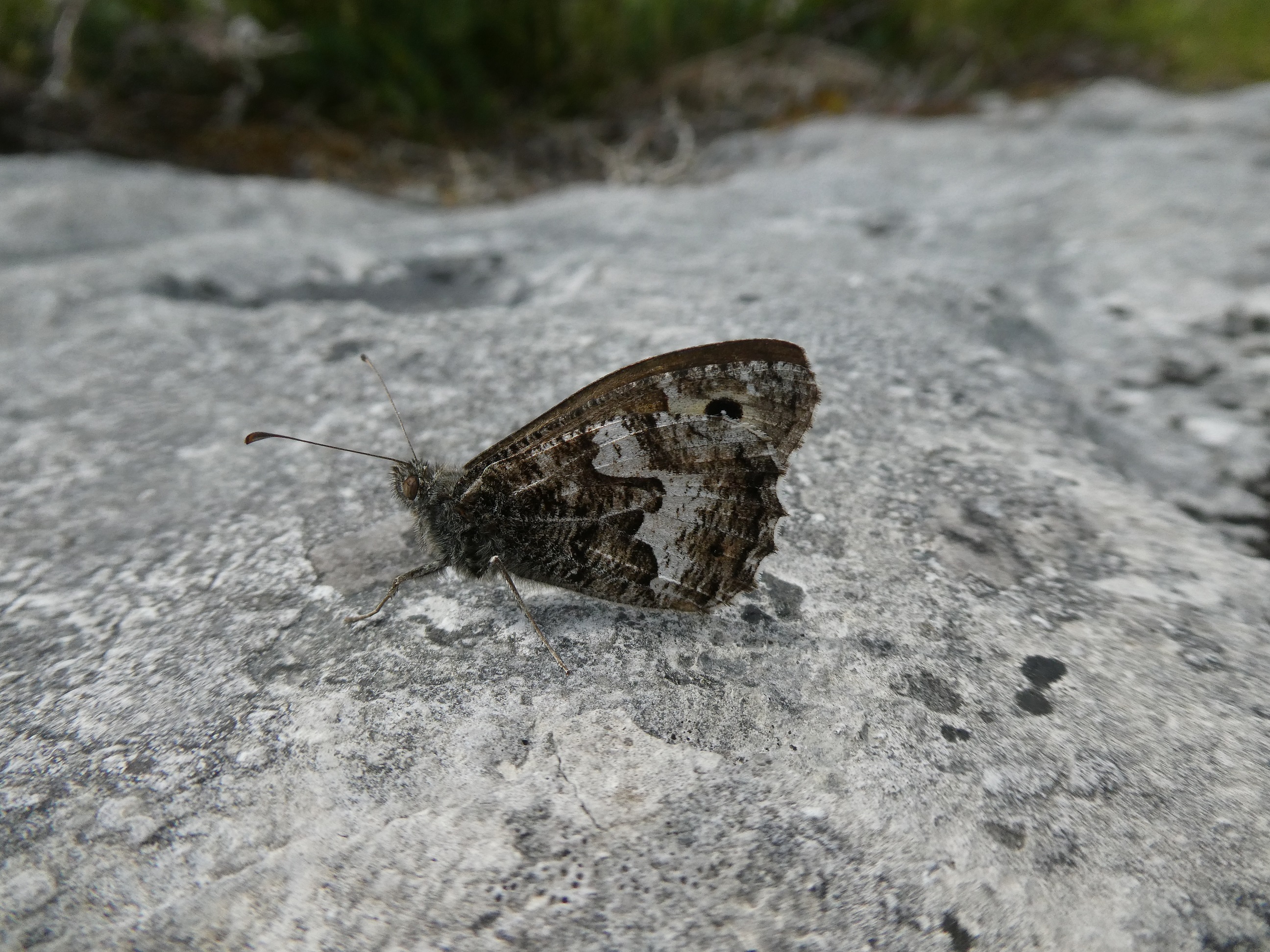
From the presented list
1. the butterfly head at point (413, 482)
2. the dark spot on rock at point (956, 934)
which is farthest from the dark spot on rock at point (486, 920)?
the butterfly head at point (413, 482)

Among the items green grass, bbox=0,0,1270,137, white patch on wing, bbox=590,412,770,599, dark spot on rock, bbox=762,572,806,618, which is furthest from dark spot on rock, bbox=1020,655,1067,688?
green grass, bbox=0,0,1270,137

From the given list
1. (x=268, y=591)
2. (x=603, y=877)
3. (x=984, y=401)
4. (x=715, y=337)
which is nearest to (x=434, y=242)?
(x=715, y=337)

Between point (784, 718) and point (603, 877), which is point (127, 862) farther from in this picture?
point (784, 718)

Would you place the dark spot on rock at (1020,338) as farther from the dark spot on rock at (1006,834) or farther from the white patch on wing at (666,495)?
the dark spot on rock at (1006,834)

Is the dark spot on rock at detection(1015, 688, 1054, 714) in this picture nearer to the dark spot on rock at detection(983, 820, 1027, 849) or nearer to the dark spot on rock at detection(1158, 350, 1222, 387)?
the dark spot on rock at detection(983, 820, 1027, 849)

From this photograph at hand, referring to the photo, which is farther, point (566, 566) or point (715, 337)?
point (715, 337)

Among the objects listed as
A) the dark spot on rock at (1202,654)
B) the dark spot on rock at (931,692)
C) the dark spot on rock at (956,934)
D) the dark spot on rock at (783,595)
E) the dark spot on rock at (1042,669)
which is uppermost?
the dark spot on rock at (1202,654)

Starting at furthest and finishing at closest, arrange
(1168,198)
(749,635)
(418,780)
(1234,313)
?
(1168,198)
(1234,313)
(749,635)
(418,780)

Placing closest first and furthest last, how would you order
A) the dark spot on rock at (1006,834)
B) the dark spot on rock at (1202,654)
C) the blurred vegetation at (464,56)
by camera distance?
1. the dark spot on rock at (1006,834)
2. the dark spot on rock at (1202,654)
3. the blurred vegetation at (464,56)
